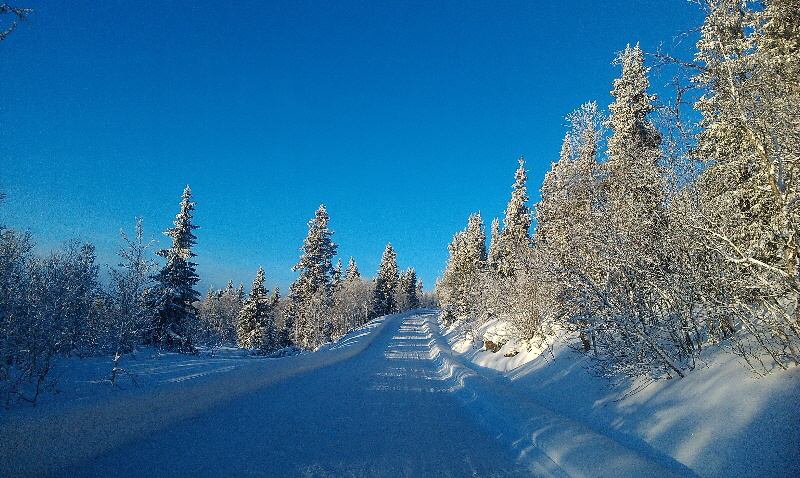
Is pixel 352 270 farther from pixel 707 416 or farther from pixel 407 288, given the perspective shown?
pixel 707 416

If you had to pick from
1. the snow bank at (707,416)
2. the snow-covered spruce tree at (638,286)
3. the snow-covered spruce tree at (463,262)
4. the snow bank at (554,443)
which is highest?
the snow-covered spruce tree at (463,262)

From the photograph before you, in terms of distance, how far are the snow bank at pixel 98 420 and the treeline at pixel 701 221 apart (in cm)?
837

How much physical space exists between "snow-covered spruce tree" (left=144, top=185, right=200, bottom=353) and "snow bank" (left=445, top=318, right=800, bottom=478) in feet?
77.7

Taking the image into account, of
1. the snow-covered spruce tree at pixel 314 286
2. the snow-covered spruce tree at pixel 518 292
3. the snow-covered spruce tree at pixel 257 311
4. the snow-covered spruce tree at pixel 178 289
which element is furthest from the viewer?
the snow-covered spruce tree at pixel 257 311

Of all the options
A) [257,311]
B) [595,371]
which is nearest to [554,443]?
[595,371]

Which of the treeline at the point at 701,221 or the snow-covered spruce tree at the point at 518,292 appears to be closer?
the treeline at the point at 701,221

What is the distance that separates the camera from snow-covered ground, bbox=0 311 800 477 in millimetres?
4965

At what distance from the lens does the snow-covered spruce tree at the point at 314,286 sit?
35375 millimetres

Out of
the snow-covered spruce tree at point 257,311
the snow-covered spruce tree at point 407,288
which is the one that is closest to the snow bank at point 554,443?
the snow-covered spruce tree at point 257,311

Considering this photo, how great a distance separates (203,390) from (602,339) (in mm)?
9489

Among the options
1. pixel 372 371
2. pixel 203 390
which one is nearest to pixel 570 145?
pixel 372 371

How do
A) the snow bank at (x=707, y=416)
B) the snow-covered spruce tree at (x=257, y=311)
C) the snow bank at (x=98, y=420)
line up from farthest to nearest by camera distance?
1. the snow-covered spruce tree at (x=257, y=311)
2. the snow bank at (x=98, y=420)
3. the snow bank at (x=707, y=416)

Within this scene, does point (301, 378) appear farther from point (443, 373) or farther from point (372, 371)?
point (443, 373)

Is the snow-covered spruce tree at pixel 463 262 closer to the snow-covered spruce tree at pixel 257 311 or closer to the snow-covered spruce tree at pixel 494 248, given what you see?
the snow-covered spruce tree at pixel 494 248
